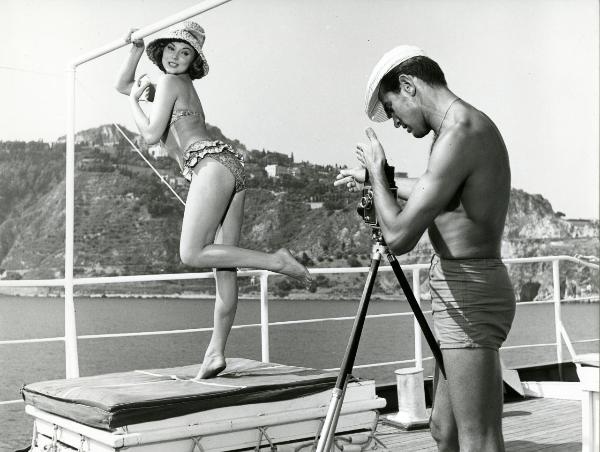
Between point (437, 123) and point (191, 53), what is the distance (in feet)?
4.98

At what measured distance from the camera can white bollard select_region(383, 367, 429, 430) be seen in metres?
3.89

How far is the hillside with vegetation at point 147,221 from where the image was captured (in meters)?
59.4

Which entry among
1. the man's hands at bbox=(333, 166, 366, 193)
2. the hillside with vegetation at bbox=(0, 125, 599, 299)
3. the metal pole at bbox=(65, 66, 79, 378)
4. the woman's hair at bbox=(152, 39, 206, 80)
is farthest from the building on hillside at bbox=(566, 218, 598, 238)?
the man's hands at bbox=(333, 166, 366, 193)

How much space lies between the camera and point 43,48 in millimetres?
44062

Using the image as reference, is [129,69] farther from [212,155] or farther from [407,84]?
[407,84]

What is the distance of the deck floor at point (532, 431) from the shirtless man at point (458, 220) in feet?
6.00

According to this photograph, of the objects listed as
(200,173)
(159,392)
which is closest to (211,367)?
(159,392)

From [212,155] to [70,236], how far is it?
1.42 metres

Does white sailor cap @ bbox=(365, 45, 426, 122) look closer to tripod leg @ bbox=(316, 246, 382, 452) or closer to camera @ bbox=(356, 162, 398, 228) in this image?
camera @ bbox=(356, 162, 398, 228)

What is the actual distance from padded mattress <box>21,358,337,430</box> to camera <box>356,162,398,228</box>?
0.97 m

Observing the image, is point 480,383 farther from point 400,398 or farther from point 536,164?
point 536,164

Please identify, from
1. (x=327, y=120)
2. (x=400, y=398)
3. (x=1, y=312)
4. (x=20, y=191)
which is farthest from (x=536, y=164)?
(x=1, y=312)

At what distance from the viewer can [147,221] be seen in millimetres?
62656

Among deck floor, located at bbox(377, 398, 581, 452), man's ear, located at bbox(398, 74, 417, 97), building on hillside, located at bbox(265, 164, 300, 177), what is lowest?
deck floor, located at bbox(377, 398, 581, 452)
